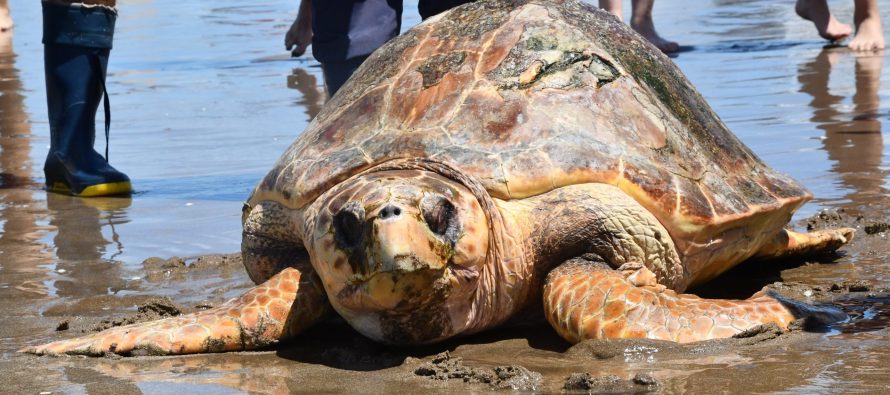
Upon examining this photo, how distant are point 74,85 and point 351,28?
1551 mm

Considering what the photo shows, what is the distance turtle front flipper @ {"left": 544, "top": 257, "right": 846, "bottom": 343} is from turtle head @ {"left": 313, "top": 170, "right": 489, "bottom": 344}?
25 centimetres

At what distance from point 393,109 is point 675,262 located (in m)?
0.91

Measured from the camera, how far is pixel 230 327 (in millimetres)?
3234

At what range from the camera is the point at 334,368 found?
9.86ft

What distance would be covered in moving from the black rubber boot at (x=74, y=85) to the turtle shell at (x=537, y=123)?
7.85 ft

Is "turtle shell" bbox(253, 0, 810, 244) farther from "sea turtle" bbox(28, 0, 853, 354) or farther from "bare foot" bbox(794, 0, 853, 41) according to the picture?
"bare foot" bbox(794, 0, 853, 41)

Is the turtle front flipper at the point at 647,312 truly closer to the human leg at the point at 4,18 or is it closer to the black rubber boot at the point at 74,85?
the black rubber boot at the point at 74,85

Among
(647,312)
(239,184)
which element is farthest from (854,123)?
(647,312)

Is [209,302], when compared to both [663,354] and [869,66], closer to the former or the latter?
[663,354]

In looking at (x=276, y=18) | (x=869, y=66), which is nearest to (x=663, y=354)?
(x=869, y=66)

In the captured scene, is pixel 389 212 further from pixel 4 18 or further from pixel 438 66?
pixel 4 18

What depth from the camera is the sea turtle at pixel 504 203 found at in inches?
119

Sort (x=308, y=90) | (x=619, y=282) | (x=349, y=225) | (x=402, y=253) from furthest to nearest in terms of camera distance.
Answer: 1. (x=308, y=90)
2. (x=619, y=282)
3. (x=349, y=225)
4. (x=402, y=253)

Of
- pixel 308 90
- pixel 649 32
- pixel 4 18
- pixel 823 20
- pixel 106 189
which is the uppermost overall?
pixel 823 20
